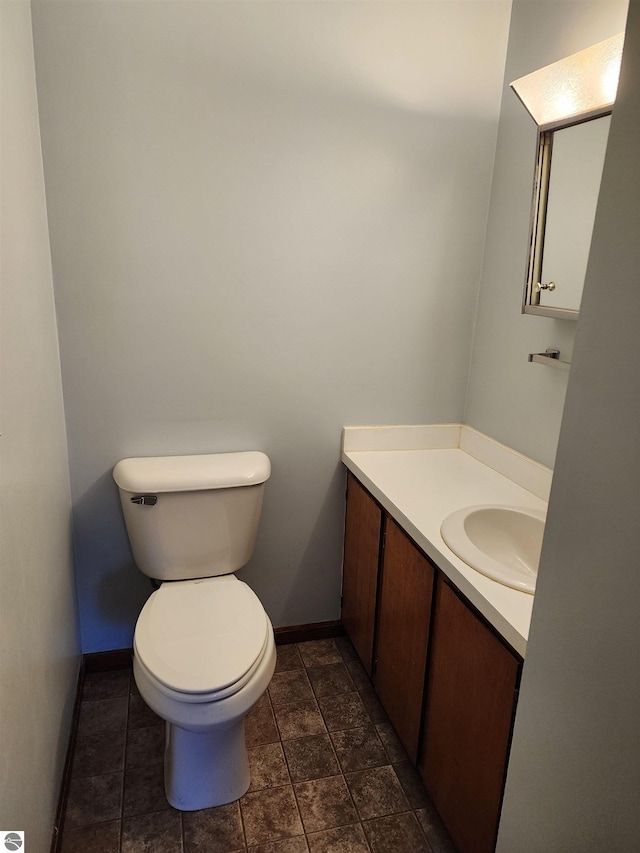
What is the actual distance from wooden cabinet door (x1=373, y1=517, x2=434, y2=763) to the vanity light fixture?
3.95 feet

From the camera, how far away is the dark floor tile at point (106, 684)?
195cm

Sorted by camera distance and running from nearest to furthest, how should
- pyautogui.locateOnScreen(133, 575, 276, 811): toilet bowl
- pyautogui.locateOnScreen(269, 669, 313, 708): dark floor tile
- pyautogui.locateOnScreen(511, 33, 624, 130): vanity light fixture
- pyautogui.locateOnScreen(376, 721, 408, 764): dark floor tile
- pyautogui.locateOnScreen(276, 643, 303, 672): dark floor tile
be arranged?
pyautogui.locateOnScreen(511, 33, 624, 130): vanity light fixture < pyautogui.locateOnScreen(133, 575, 276, 811): toilet bowl < pyautogui.locateOnScreen(376, 721, 408, 764): dark floor tile < pyautogui.locateOnScreen(269, 669, 313, 708): dark floor tile < pyautogui.locateOnScreen(276, 643, 303, 672): dark floor tile

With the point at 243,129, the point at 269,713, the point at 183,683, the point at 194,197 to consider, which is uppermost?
the point at 243,129

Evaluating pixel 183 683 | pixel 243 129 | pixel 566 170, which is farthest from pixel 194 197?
pixel 183 683

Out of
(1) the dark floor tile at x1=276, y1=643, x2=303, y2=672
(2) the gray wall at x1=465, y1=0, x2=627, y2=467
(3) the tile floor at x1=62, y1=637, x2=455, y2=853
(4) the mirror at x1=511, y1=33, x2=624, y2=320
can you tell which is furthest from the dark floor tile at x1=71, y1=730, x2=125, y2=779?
(4) the mirror at x1=511, y1=33, x2=624, y2=320

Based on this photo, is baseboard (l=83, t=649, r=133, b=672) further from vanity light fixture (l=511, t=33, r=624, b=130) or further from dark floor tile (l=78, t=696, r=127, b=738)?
vanity light fixture (l=511, t=33, r=624, b=130)

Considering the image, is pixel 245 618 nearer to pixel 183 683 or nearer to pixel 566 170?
pixel 183 683

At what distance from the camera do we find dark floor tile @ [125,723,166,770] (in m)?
1.69

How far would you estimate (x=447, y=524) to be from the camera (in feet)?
4.80

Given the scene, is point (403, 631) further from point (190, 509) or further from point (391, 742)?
point (190, 509)

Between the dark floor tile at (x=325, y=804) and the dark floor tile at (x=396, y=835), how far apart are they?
2.5 inches

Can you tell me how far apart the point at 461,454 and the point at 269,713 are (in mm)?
1162

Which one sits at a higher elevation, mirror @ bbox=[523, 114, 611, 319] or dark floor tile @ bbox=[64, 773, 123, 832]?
mirror @ bbox=[523, 114, 611, 319]

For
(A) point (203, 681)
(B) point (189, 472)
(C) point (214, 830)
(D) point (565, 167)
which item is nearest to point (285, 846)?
(C) point (214, 830)
